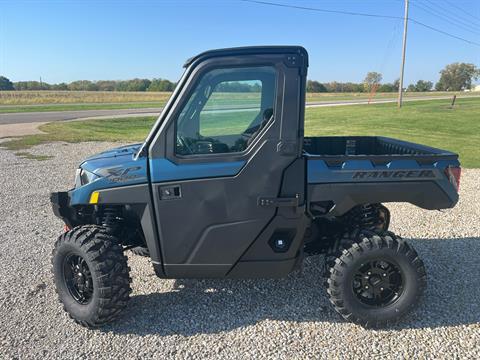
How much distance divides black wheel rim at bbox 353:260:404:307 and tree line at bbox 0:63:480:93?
2724 inches

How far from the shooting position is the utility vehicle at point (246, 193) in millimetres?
3037

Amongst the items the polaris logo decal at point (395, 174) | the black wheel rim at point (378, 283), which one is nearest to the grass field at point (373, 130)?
the polaris logo decal at point (395, 174)

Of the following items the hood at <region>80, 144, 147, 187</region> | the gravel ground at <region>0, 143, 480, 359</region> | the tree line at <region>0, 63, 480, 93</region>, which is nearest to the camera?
the gravel ground at <region>0, 143, 480, 359</region>

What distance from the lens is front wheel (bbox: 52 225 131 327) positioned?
3.16 meters

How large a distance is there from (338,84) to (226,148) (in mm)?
88493

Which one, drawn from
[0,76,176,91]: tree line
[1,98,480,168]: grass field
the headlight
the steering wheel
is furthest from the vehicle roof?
[0,76,176,91]: tree line

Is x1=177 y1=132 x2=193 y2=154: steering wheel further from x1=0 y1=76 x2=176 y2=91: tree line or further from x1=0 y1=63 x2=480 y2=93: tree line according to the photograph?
x1=0 y1=76 x2=176 y2=91: tree line

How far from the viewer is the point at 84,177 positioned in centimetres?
344

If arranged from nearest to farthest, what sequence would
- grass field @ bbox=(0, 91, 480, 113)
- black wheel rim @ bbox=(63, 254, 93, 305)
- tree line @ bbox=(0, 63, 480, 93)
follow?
1. black wheel rim @ bbox=(63, 254, 93, 305)
2. grass field @ bbox=(0, 91, 480, 113)
3. tree line @ bbox=(0, 63, 480, 93)

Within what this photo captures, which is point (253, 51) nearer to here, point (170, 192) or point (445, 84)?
point (170, 192)

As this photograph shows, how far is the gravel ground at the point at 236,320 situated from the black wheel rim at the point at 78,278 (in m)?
0.24

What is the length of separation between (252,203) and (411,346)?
1610 mm

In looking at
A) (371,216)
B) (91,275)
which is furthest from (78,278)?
(371,216)

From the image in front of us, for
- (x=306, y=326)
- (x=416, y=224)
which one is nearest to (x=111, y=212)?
(x=306, y=326)
